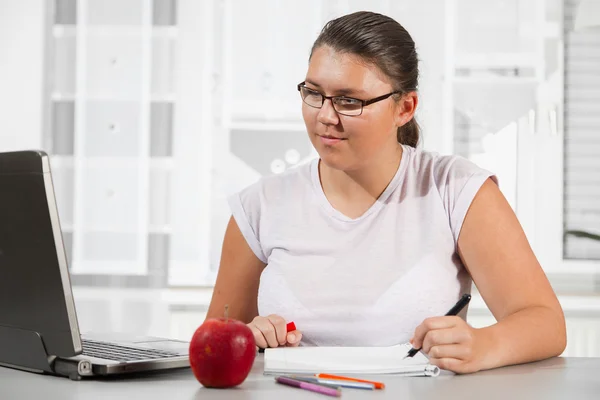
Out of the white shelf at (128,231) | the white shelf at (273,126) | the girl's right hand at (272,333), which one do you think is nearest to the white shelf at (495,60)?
the white shelf at (273,126)

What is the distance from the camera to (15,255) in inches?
41.4

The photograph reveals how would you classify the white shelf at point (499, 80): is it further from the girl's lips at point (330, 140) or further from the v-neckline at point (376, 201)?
the girl's lips at point (330, 140)

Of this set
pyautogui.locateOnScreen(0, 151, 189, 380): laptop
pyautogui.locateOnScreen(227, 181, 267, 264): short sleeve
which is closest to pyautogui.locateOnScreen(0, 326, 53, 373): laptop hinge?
pyautogui.locateOnScreen(0, 151, 189, 380): laptop

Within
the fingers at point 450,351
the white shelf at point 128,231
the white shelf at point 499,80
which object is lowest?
the fingers at point 450,351

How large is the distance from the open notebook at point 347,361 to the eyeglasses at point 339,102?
47cm

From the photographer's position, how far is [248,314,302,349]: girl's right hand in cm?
140

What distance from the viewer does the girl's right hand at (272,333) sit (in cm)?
140

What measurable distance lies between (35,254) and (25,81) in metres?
2.33

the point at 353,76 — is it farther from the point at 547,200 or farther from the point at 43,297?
the point at 547,200

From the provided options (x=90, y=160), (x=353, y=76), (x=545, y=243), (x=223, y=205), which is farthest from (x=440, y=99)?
(x=353, y=76)

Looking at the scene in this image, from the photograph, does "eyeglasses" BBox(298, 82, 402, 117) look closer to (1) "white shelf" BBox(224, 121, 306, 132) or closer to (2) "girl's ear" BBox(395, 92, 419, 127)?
(2) "girl's ear" BBox(395, 92, 419, 127)

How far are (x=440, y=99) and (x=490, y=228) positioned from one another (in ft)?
5.34

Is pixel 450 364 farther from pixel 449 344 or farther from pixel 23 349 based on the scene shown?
pixel 23 349

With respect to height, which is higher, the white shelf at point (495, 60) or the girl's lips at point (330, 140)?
the white shelf at point (495, 60)
